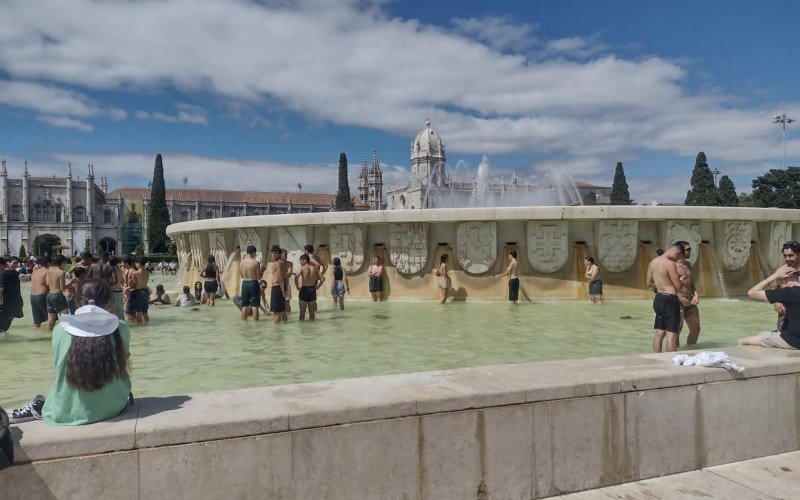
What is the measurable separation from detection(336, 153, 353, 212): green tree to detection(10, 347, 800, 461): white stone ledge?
66.9 metres

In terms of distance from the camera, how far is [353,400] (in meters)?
2.79

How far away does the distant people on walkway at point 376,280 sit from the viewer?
11.1 metres

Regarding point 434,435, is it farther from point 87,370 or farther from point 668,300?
point 668,300

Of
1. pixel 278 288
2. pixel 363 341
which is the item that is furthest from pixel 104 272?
pixel 363 341

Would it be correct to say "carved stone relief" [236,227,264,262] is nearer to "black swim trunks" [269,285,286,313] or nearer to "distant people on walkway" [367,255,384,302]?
"distant people on walkway" [367,255,384,302]

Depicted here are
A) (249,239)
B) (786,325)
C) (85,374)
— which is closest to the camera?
(85,374)

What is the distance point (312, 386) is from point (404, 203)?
92.1 metres

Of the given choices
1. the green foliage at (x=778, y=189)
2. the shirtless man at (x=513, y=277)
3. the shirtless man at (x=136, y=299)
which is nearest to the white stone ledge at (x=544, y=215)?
the shirtless man at (x=513, y=277)

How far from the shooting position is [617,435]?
3174 millimetres

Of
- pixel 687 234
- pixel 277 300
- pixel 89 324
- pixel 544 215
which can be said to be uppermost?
pixel 544 215

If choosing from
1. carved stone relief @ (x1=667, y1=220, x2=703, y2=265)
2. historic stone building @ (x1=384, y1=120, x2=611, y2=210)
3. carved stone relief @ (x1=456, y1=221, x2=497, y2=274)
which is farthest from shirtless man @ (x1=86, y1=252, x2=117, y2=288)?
historic stone building @ (x1=384, y1=120, x2=611, y2=210)

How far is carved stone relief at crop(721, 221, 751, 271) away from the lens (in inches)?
444

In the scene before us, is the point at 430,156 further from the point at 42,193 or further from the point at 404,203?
the point at 42,193

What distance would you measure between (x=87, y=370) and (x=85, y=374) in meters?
0.02
